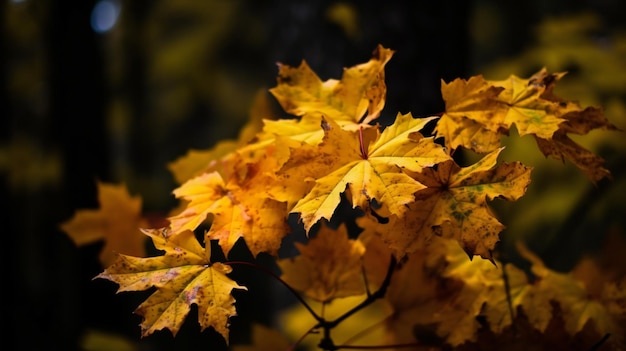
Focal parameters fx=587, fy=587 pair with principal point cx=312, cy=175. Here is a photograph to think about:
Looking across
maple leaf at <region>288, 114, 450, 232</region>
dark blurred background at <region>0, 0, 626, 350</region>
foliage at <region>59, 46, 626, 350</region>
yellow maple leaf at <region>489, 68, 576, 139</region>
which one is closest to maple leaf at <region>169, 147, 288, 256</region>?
foliage at <region>59, 46, 626, 350</region>

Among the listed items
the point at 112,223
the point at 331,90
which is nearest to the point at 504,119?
the point at 331,90

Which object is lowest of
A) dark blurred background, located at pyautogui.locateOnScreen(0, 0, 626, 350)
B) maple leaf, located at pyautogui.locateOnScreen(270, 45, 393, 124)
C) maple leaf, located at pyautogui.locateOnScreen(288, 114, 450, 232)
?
dark blurred background, located at pyautogui.locateOnScreen(0, 0, 626, 350)

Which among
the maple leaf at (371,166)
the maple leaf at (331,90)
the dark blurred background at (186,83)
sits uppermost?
the maple leaf at (331,90)

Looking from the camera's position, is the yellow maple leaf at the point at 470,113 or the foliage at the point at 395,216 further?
the yellow maple leaf at the point at 470,113

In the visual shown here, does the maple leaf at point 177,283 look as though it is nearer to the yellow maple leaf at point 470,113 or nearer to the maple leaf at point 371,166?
the maple leaf at point 371,166

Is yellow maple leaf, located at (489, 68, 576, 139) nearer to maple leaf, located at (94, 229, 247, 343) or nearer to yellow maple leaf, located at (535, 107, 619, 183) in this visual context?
yellow maple leaf, located at (535, 107, 619, 183)

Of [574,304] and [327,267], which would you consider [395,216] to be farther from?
A: [574,304]

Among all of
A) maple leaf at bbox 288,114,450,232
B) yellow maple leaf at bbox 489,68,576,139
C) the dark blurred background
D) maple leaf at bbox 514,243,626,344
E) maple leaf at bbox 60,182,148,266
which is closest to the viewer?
maple leaf at bbox 288,114,450,232

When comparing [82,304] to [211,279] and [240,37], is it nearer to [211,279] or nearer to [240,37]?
[211,279]

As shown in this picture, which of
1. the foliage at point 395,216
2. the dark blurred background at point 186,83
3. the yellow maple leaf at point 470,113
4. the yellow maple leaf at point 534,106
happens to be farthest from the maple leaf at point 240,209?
the dark blurred background at point 186,83
